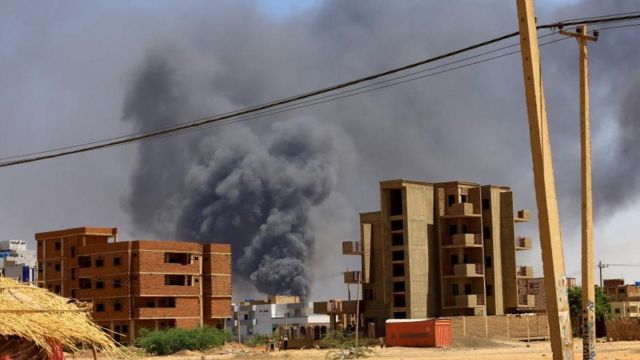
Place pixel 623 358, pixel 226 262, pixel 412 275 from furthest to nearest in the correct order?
pixel 226 262 → pixel 412 275 → pixel 623 358

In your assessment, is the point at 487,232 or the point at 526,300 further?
the point at 526,300

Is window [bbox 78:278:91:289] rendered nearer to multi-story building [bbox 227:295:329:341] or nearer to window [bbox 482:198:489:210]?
window [bbox 482:198:489:210]

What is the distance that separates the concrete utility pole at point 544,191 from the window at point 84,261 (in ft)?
350

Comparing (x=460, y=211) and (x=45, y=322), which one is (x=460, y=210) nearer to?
(x=460, y=211)

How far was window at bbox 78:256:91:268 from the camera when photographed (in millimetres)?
121875

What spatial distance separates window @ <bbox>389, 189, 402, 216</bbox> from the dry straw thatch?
301 feet

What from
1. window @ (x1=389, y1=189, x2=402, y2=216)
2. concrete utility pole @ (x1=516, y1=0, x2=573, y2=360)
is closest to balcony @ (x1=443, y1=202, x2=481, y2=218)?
window @ (x1=389, y1=189, x2=402, y2=216)

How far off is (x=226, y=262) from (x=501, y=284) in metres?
35.5

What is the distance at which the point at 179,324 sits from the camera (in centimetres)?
11762

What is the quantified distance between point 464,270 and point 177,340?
31868mm

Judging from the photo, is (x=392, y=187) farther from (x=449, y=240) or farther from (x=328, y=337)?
(x=328, y=337)

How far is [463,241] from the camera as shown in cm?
11006

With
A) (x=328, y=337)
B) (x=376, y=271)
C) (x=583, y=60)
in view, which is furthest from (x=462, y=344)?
(x=583, y=60)

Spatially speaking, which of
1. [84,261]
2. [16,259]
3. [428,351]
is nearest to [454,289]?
[428,351]
